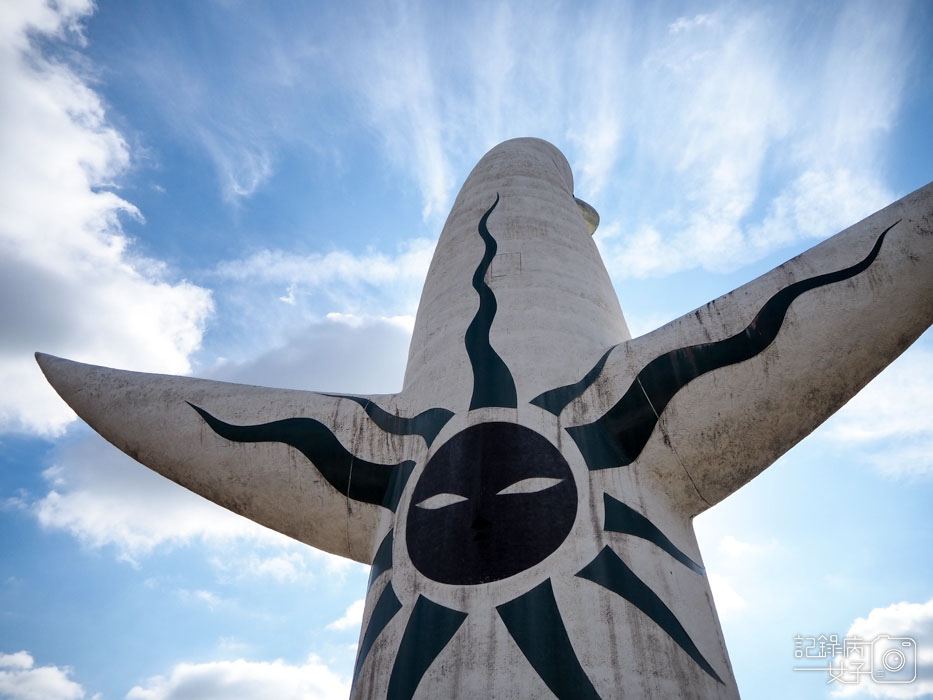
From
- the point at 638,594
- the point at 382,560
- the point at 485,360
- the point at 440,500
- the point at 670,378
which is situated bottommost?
the point at 638,594

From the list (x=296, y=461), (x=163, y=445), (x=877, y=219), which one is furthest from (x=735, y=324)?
(x=163, y=445)

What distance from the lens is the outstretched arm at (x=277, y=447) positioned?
6773mm

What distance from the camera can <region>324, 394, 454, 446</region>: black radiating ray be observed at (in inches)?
260

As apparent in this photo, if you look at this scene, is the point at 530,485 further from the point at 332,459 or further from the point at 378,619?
the point at 332,459

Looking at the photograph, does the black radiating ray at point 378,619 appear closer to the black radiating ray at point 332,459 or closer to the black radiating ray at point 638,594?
the black radiating ray at point 332,459

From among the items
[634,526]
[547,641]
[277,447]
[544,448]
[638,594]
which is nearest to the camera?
[547,641]

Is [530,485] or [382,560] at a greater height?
[530,485]

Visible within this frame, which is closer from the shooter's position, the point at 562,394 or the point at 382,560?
the point at 382,560

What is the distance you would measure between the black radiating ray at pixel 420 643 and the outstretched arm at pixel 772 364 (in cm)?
166

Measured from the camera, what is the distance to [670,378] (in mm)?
6336

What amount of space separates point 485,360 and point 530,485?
4.95ft

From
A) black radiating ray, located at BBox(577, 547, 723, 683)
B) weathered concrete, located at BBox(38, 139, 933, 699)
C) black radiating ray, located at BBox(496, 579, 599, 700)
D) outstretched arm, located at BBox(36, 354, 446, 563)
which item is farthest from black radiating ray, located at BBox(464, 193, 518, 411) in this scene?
black radiating ray, located at BBox(496, 579, 599, 700)

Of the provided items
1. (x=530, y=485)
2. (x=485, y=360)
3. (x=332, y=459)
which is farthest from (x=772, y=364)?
(x=332, y=459)

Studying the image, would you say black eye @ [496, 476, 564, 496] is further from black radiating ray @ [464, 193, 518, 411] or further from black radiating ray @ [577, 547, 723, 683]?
black radiating ray @ [464, 193, 518, 411]
